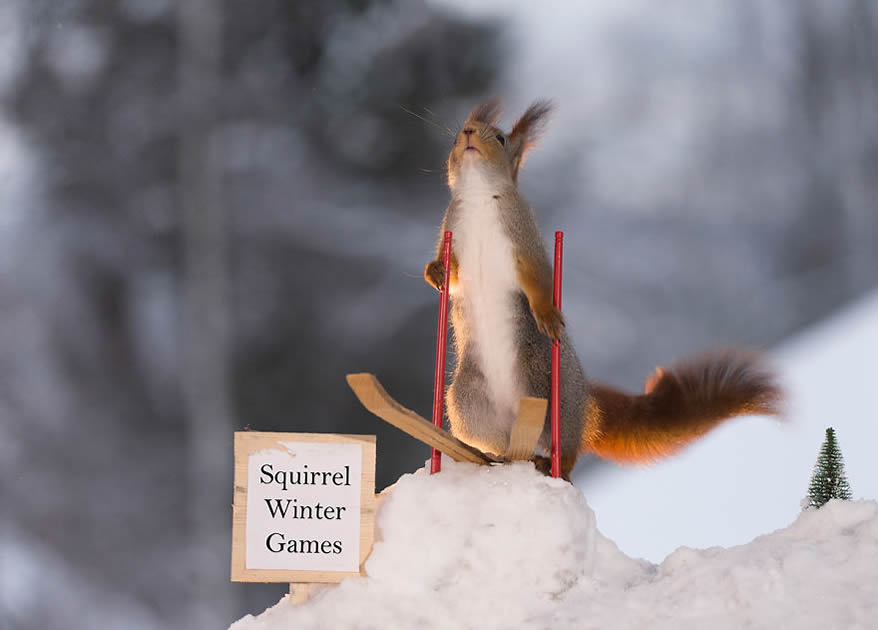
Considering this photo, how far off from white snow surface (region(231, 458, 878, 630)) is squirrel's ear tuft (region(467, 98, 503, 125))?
0.55m

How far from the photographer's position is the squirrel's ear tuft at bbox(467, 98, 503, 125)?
1.36 m

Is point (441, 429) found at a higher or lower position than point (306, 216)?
lower

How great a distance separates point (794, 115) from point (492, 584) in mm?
1492

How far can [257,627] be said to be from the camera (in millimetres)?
1163

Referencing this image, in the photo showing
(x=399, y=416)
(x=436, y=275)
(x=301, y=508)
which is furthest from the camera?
(x=436, y=275)

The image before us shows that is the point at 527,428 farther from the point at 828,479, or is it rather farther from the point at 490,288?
the point at 828,479

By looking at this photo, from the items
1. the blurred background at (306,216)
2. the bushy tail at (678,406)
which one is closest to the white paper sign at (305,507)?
the bushy tail at (678,406)

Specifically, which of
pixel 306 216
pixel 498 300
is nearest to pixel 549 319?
pixel 498 300

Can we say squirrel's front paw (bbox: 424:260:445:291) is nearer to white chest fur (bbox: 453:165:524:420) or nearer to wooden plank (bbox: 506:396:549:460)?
white chest fur (bbox: 453:165:524:420)

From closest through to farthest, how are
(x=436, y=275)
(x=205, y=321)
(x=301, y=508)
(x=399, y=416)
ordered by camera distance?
(x=399, y=416), (x=301, y=508), (x=436, y=275), (x=205, y=321)

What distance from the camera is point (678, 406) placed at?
143cm

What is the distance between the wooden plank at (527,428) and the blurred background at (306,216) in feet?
2.94

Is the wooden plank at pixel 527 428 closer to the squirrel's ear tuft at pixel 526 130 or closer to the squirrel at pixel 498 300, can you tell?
the squirrel at pixel 498 300

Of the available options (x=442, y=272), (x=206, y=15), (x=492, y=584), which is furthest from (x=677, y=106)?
(x=492, y=584)
